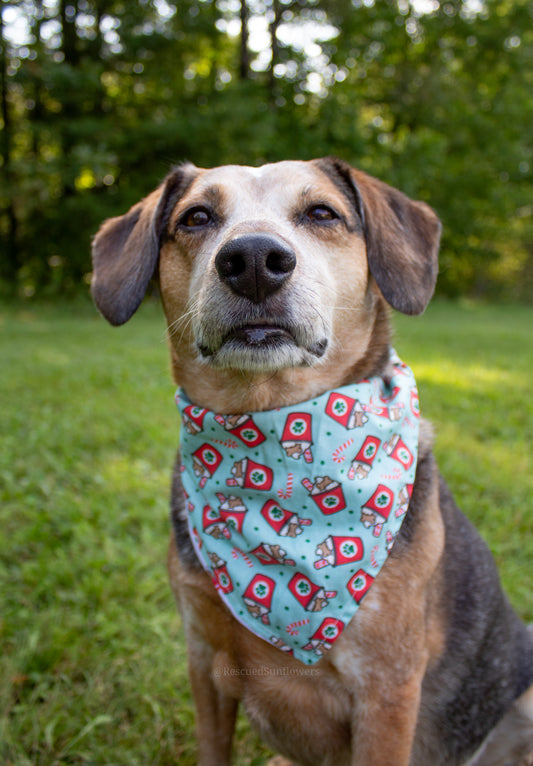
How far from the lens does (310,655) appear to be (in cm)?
202

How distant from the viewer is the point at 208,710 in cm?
240

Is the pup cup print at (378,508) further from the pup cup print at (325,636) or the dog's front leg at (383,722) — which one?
the dog's front leg at (383,722)

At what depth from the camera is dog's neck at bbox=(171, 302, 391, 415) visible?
7.68 feet

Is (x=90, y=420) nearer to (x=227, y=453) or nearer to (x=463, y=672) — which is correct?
Answer: (x=227, y=453)

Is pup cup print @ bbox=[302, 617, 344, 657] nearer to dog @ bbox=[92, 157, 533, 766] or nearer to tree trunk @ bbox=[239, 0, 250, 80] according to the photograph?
dog @ bbox=[92, 157, 533, 766]

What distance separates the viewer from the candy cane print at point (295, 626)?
2053 millimetres

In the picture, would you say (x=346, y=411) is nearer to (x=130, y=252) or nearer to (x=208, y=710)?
(x=130, y=252)

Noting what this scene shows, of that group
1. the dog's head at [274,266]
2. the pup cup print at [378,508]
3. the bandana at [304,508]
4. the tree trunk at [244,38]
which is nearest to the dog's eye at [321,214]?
the dog's head at [274,266]

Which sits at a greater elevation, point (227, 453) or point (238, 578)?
point (227, 453)

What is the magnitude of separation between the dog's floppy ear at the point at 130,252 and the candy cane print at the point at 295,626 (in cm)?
135

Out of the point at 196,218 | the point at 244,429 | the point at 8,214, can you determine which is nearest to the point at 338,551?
the point at 244,429

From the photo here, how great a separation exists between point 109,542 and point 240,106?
55.5ft

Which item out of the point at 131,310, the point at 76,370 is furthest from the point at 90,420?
the point at 131,310

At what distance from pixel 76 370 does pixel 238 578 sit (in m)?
6.53
